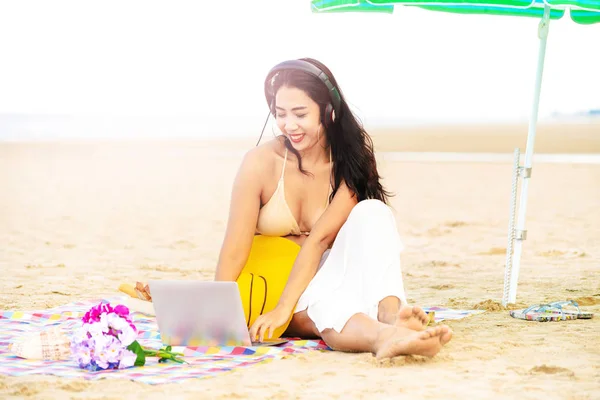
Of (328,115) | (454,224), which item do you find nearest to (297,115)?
(328,115)

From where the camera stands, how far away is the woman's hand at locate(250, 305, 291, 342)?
12.1ft

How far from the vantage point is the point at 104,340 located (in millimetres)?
3195

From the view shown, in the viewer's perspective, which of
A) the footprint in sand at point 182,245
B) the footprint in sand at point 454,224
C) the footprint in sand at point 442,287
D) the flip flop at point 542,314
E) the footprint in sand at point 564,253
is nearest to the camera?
the flip flop at point 542,314

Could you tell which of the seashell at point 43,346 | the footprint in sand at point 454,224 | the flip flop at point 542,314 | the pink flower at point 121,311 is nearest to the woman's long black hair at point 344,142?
the flip flop at point 542,314

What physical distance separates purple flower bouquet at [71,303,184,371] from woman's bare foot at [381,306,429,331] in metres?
1.05

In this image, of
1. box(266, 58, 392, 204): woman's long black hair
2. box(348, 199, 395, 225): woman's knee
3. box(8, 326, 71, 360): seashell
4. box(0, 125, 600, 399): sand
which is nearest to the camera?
box(0, 125, 600, 399): sand

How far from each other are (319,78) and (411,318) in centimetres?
121

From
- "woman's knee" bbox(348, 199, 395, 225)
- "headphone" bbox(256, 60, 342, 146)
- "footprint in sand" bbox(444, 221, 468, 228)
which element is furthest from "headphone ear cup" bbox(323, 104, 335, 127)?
"footprint in sand" bbox(444, 221, 468, 228)

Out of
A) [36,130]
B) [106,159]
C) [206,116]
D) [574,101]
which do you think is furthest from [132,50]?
[574,101]

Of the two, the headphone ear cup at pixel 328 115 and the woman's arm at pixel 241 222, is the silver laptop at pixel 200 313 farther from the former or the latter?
the headphone ear cup at pixel 328 115

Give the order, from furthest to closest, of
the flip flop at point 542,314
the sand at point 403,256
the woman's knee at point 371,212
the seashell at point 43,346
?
the flip flop at point 542,314
the woman's knee at point 371,212
the seashell at point 43,346
the sand at point 403,256

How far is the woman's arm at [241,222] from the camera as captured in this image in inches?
155

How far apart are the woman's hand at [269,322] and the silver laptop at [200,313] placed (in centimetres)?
4

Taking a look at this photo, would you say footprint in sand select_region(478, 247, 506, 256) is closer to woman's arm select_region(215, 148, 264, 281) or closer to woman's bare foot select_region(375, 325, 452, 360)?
woman's arm select_region(215, 148, 264, 281)
